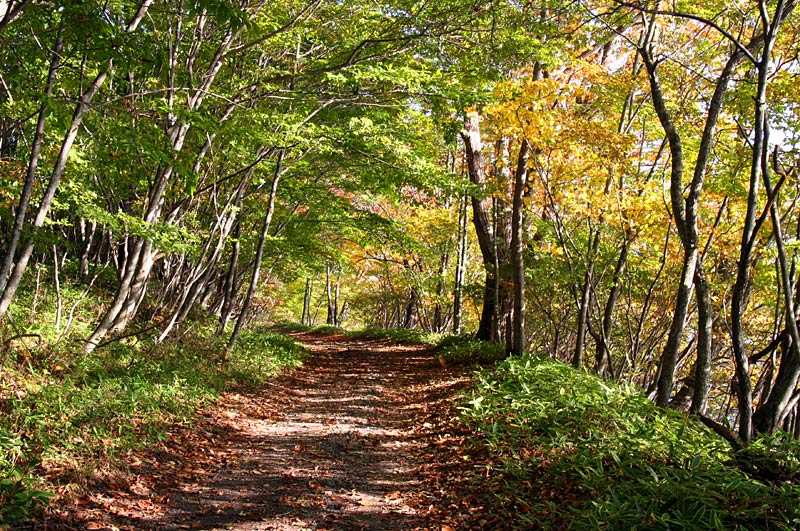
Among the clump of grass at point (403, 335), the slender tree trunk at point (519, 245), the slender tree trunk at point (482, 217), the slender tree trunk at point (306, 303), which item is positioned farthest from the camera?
the slender tree trunk at point (306, 303)

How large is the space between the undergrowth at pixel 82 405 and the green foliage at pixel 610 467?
11.0 ft

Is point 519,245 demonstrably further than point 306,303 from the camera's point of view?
No

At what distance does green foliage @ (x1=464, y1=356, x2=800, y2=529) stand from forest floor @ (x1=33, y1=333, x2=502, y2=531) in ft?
1.35

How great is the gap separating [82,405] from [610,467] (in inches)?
186

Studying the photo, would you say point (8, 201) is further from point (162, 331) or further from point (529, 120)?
point (529, 120)

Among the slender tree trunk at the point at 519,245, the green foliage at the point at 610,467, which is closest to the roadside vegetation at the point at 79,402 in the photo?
the green foliage at the point at 610,467

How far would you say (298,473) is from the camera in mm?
5152

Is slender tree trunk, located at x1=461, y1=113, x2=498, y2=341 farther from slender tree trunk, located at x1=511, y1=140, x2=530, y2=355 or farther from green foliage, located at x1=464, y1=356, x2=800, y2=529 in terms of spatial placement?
green foliage, located at x1=464, y1=356, x2=800, y2=529

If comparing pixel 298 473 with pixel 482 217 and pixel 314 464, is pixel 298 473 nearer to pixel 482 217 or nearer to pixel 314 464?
pixel 314 464

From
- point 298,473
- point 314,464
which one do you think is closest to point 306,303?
point 314,464

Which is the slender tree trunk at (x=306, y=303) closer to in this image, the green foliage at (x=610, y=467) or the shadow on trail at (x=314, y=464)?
the shadow on trail at (x=314, y=464)

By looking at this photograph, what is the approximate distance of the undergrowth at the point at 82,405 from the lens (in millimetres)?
3799

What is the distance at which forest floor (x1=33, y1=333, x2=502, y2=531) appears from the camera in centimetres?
399

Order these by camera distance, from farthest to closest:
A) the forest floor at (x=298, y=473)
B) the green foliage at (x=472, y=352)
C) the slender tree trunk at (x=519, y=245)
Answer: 1. the green foliage at (x=472, y=352)
2. the slender tree trunk at (x=519, y=245)
3. the forest floor at (x=298, y=473)
